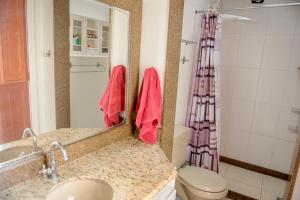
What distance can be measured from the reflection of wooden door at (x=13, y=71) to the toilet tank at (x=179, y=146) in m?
1.30

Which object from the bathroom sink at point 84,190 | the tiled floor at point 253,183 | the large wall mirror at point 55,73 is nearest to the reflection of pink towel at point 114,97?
the large wall mirror at point 55,73

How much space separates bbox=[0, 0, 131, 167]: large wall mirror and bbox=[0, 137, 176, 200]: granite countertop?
142mm

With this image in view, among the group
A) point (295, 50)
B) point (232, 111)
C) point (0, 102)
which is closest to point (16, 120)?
point (0, 102)

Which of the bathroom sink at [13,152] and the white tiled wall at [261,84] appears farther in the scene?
the white tiled wall at [261,84]

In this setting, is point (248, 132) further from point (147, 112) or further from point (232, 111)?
point (147, 112)

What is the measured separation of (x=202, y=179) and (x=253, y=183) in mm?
1210

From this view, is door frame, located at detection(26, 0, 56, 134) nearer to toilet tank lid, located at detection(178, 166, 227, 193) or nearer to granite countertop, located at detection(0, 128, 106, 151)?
granite countertop, located at detection(0, 128, 106, 151)

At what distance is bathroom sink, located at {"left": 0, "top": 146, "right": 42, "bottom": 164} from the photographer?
3.16 feet

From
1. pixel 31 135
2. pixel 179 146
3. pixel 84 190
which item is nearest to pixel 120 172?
pixel 84 190

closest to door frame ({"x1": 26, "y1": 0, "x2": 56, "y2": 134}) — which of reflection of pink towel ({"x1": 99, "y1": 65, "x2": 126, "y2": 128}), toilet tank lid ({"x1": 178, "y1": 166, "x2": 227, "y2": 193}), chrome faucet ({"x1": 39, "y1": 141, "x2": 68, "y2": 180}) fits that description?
chrome faucet ({"x1": 39, "y1": 141, "x2": 68, "y2": 180})

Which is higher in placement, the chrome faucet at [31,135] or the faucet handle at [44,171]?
the chrome faucet at [31,135]

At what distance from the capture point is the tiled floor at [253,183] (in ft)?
8.48

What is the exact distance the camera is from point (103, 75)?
55.5 inches

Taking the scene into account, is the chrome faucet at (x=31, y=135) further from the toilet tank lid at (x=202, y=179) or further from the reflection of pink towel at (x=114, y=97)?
the toilet tank lid at (x=202, y=179)
